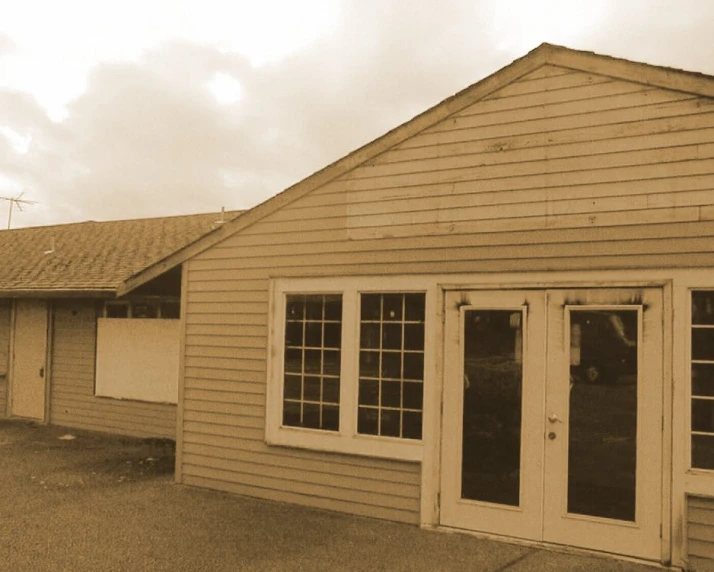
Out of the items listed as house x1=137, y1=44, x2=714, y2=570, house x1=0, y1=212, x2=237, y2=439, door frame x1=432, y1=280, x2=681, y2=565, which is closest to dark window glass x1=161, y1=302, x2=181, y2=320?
house x1=0, y1=212, x2=237, y2=439

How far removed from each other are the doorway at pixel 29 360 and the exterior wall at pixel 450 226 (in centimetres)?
632

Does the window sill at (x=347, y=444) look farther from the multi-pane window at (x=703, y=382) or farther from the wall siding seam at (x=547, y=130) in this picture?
the wall siding seam at (x=547, y=130)

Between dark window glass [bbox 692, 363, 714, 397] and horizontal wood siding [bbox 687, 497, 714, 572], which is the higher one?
dark window glass [bbox 692, 363, 714, 397]

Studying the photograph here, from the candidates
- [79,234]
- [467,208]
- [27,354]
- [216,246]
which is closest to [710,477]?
[467,208]

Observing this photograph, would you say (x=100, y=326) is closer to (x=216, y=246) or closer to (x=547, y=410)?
(x=216, y=246)

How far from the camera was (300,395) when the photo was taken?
730 cm

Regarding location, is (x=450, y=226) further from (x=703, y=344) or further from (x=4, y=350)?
(x=4, y=350)

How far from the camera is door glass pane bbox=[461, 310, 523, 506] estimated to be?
6.16 metres

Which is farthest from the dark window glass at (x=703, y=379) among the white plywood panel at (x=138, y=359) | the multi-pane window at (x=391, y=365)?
the white plywood panel at (x=138, y=359)

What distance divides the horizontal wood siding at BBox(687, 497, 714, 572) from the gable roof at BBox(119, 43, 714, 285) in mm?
3282

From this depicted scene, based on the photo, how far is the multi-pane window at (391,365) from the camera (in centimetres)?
665

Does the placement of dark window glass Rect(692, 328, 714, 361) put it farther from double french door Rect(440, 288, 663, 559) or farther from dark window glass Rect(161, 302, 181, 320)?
dark window glass Rect(161, 302, 181, 320)

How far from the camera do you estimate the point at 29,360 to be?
521 inches

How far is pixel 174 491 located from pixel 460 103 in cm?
532
